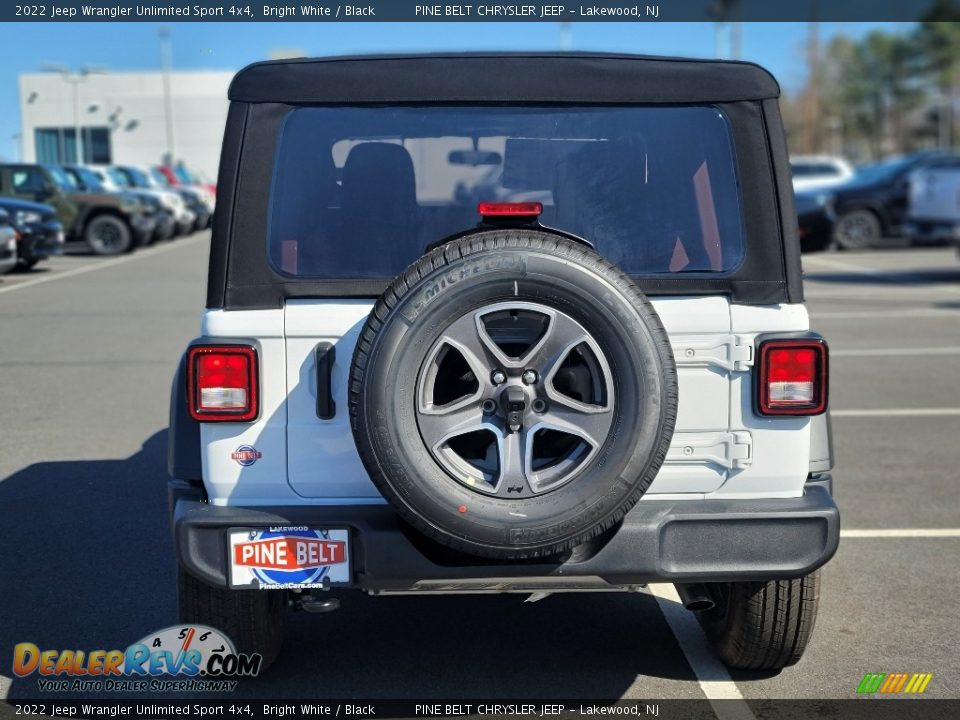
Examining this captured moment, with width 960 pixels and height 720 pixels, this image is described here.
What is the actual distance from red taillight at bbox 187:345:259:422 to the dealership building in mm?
71871

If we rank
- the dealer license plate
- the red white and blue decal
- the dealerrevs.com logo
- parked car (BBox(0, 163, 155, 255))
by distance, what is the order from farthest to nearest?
parked car (BBox(0, 163, 155, 255)), the dealerrevs.com logo, the red white and blue decal, the dealer license plate

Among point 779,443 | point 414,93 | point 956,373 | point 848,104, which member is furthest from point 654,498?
point 848,104

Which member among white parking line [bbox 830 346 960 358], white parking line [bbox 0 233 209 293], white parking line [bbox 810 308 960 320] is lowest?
white parking line [bbox 810 308 960 320]

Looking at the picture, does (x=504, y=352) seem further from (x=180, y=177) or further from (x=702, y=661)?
(x=180, y=177)

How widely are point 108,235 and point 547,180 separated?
2345cm

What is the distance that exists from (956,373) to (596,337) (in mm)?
8446

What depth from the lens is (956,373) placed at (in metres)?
11.2

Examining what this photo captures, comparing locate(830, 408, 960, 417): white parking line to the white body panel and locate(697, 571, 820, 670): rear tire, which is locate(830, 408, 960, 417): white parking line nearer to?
locate(697, 571, 820, 670): rear tire

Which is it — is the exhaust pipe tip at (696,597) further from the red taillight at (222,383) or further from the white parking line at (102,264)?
the white parking line at (102,264)

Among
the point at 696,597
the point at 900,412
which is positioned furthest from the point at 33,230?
the point at 696,597

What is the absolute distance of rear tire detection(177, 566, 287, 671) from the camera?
4.21 meters

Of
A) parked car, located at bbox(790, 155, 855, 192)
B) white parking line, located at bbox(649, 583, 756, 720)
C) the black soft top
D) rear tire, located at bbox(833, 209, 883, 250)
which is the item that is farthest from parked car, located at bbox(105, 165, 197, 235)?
the black soft top

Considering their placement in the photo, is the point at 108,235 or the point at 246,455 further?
the point at 108,235

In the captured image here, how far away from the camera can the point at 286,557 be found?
385 centimetres
